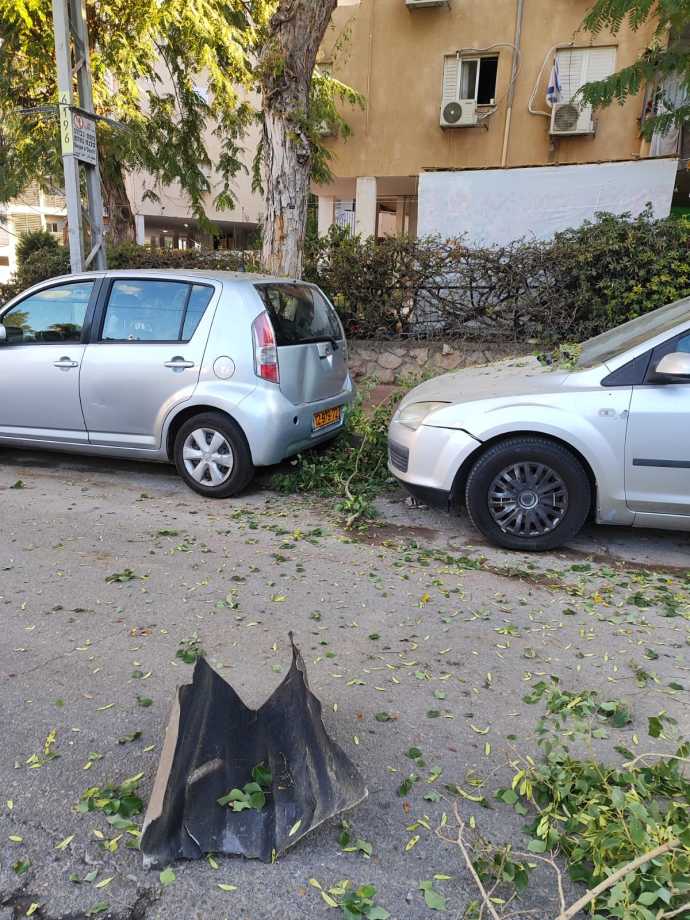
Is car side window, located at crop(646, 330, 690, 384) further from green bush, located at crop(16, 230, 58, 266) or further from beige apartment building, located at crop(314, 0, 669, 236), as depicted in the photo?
green bush, located at crop(16, 230, 58, 266)

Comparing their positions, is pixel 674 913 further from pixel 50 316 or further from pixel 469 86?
pixel 469 86

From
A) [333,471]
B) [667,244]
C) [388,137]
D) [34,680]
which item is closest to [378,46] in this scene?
[388,137]

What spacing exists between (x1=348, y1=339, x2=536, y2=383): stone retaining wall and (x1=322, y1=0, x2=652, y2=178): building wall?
26.7 ft

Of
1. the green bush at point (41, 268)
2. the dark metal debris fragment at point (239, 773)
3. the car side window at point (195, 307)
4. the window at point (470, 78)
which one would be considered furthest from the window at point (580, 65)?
the dark metal debris fragment at point (239, 773)

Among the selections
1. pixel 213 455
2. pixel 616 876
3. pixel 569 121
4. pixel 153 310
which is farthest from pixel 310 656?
pixel 569 121

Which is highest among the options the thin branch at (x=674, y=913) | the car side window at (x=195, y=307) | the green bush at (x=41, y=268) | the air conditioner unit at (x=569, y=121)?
the air conditioner unit at (x=569, y=121)

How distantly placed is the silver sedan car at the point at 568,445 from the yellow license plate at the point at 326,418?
4.12 ft

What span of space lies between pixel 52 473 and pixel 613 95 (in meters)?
6.73

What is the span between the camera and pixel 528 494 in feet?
15.2

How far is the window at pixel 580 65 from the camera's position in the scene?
15.0 m

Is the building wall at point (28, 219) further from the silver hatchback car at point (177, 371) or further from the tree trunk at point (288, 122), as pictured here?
the silver hatchback car at point (177, 371)

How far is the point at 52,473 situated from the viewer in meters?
6.52

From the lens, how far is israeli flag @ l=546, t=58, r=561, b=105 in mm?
14773

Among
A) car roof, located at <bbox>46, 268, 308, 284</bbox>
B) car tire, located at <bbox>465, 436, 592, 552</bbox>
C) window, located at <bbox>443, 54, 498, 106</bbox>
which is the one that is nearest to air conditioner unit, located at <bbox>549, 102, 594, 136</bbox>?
window, located at <bbox>443, 54, 498, 106</bbox>
